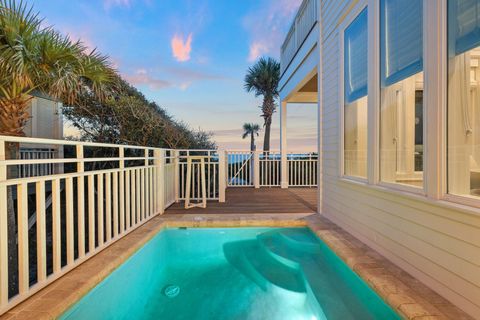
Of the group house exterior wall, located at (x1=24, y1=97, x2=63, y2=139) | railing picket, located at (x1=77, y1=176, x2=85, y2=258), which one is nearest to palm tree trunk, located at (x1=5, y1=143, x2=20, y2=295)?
railing picket, located at (x1=77, y1=176, x2=85, y2=258)

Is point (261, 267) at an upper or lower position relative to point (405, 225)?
lower

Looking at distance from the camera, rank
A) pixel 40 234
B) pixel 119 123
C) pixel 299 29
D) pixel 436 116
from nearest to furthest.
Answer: pixel 436 116
pixel 40 234
pixel 299 29
pixel 119 123

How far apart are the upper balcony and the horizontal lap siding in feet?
1.82

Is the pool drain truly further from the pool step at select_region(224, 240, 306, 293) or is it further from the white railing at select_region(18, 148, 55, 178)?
the white railing at select_region(18, 148, 55, 178)

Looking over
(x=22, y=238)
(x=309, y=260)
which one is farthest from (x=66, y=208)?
(x=309, y=260)

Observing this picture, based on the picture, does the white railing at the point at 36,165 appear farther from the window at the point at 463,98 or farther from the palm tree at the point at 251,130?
the palm tree at the point at 251,130

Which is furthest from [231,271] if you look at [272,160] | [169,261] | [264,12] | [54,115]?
[54,115]

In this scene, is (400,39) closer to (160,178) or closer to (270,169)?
(160,178)

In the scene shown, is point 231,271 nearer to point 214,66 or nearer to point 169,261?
point 169,261

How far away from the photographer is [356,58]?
3.05 m

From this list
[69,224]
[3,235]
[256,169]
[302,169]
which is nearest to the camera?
[3,235]

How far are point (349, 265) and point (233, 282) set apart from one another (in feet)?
3.92

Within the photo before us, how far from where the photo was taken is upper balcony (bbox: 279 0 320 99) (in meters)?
4.43

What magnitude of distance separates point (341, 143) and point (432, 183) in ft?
5.47
